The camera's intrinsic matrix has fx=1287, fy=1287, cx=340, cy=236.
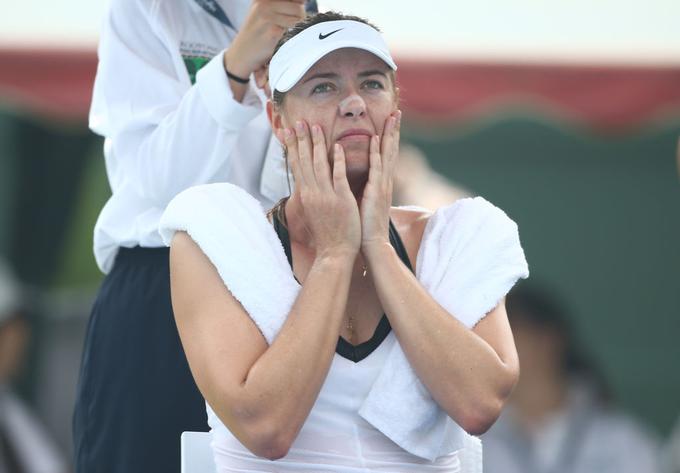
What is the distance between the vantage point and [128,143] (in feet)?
8.63

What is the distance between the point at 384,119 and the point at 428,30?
97.1 inches

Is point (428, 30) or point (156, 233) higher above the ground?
point (428, 30)

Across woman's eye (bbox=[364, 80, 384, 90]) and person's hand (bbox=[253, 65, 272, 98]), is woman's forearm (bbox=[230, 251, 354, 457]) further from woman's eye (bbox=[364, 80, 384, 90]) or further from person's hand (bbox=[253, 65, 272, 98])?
person's hand (bbox=[253, 65, 272, 98])

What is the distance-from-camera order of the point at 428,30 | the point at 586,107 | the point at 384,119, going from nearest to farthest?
the point at 384,119, the point at 586,107, the point at 428,30

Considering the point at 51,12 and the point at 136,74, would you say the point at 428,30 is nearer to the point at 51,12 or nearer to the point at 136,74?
the point at 51,12

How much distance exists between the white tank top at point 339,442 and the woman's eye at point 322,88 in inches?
19.3

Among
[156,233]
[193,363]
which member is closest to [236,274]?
[193,363]

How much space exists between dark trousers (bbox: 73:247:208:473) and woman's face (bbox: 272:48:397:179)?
1.64 feet

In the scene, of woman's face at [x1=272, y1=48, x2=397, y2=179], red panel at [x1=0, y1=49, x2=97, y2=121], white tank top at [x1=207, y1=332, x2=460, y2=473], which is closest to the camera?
white tank top at [x1=207, y1=332, x2=460, y2=473]

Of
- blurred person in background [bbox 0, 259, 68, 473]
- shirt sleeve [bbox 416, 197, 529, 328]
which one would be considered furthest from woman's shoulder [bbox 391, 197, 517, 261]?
blurred person in background [bbox 0, 259, 68, 473]

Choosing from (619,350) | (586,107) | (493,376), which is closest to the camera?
(493,376)

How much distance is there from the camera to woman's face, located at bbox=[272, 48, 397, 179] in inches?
93.1

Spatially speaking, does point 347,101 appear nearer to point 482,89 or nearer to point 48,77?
point 482,89

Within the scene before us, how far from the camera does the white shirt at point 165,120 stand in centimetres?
252
